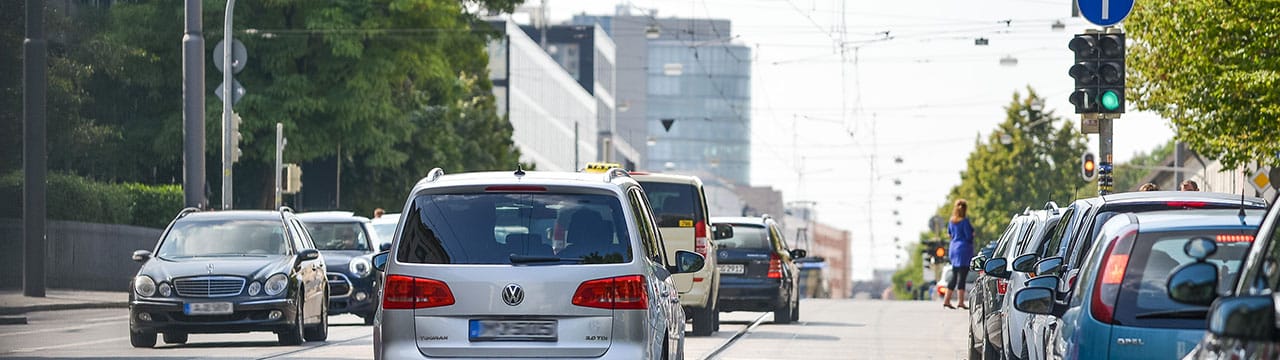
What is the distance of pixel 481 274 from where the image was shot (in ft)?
38.3

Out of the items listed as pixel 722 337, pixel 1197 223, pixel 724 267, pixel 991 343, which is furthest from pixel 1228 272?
pixel 724 267

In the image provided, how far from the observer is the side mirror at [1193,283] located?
6.76m

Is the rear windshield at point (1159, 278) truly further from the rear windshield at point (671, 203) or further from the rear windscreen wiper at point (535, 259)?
the rear windshield at point (671, 203)

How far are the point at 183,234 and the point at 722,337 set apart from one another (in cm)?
610

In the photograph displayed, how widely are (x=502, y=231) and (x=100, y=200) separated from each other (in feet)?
91.0

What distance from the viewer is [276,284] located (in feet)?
69.1

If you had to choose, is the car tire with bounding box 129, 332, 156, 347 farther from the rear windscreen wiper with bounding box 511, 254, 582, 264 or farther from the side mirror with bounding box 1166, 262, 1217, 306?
the side mirror with bounding box 1166, 262, 1217, 306

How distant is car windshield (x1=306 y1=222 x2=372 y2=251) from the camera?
27969 millimetres

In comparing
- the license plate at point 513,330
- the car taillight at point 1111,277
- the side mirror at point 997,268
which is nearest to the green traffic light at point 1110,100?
the side mirror at point 997,268

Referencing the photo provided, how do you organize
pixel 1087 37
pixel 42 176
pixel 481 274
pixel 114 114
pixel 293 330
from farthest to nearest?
pixel 114 114 < pixel 42 176 < pixel 1087 37 < pixel 293 330 < pixel 481 274

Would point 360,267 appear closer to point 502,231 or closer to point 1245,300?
point 502,231

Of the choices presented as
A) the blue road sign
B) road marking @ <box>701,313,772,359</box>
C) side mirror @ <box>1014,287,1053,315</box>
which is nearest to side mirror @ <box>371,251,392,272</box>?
side mirror @ <box>1014,287,1053,315</box>

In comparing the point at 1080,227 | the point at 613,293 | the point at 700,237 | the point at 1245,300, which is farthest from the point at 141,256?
the point at 1245,300

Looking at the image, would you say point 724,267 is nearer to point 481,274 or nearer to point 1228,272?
point 481,274
